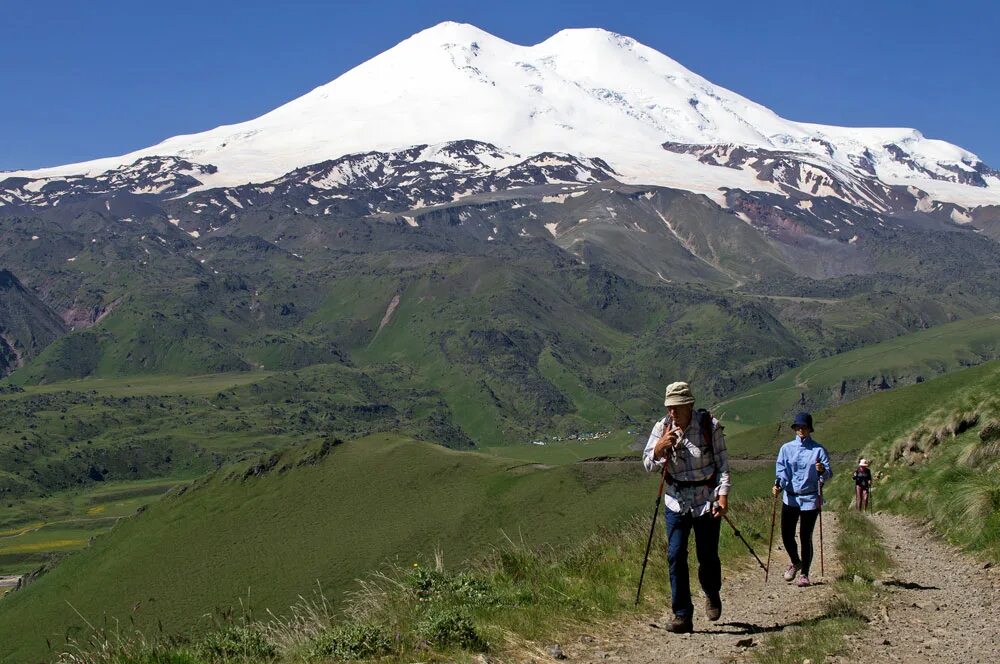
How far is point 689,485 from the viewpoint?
14.9 meters

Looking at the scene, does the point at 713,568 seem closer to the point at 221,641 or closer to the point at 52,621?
the point at 221,641

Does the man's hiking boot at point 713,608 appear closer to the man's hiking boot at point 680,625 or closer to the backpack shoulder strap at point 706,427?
the man's hiking boot at point 680,625

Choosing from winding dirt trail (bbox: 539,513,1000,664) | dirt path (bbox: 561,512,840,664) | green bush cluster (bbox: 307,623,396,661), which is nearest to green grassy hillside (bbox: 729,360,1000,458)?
winding dirt trail (bbox: 539,513,1000,664)

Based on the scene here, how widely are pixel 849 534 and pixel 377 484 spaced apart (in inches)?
4572

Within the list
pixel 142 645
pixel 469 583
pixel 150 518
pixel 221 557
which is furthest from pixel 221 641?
pixel 150 518

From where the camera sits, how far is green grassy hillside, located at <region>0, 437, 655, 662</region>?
10825cm

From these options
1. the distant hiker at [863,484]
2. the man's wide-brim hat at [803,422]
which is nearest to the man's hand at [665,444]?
the man's wide-brim hat at [803,422]

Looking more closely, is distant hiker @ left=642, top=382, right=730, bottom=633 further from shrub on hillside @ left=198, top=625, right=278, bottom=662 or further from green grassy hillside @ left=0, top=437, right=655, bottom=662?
green grassy hillside @ left=0, top=437, right=655, bottom=662

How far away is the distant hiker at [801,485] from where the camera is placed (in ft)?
60.7

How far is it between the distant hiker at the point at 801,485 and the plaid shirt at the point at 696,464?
4451mm

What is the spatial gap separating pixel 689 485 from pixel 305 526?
118446mm

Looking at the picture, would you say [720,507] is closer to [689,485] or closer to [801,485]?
[689,485]

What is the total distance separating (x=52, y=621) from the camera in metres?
119

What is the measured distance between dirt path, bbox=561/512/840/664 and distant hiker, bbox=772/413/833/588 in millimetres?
644
